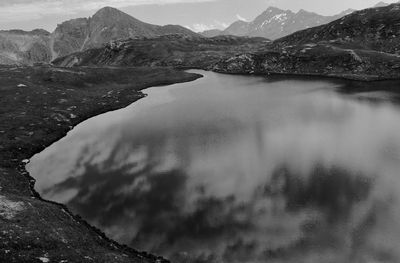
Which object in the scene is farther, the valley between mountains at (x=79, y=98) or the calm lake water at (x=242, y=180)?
the calm lake water at (x=242, y=180)

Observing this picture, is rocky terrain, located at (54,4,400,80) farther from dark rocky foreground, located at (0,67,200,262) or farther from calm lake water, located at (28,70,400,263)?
calm lake water, located at (28,70,400,263)

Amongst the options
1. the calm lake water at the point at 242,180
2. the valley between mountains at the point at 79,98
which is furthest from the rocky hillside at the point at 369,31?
the calm lake water at the point at 242,180

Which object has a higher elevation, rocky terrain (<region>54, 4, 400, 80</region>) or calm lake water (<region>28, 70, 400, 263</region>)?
rocky terrain (<region>54, 4, 400, 80</region>)

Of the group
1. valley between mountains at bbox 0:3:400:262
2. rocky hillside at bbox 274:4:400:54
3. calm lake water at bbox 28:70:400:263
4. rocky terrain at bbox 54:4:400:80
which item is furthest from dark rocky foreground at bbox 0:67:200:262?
rocky hillside at bbox 274:4:400:54

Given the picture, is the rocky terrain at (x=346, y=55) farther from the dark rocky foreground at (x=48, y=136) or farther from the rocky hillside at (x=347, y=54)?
the dark rocky foreground at (x=48, y=136)

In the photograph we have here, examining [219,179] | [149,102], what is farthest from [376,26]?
[219,179]

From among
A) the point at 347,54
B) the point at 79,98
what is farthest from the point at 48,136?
the point at 347,54
